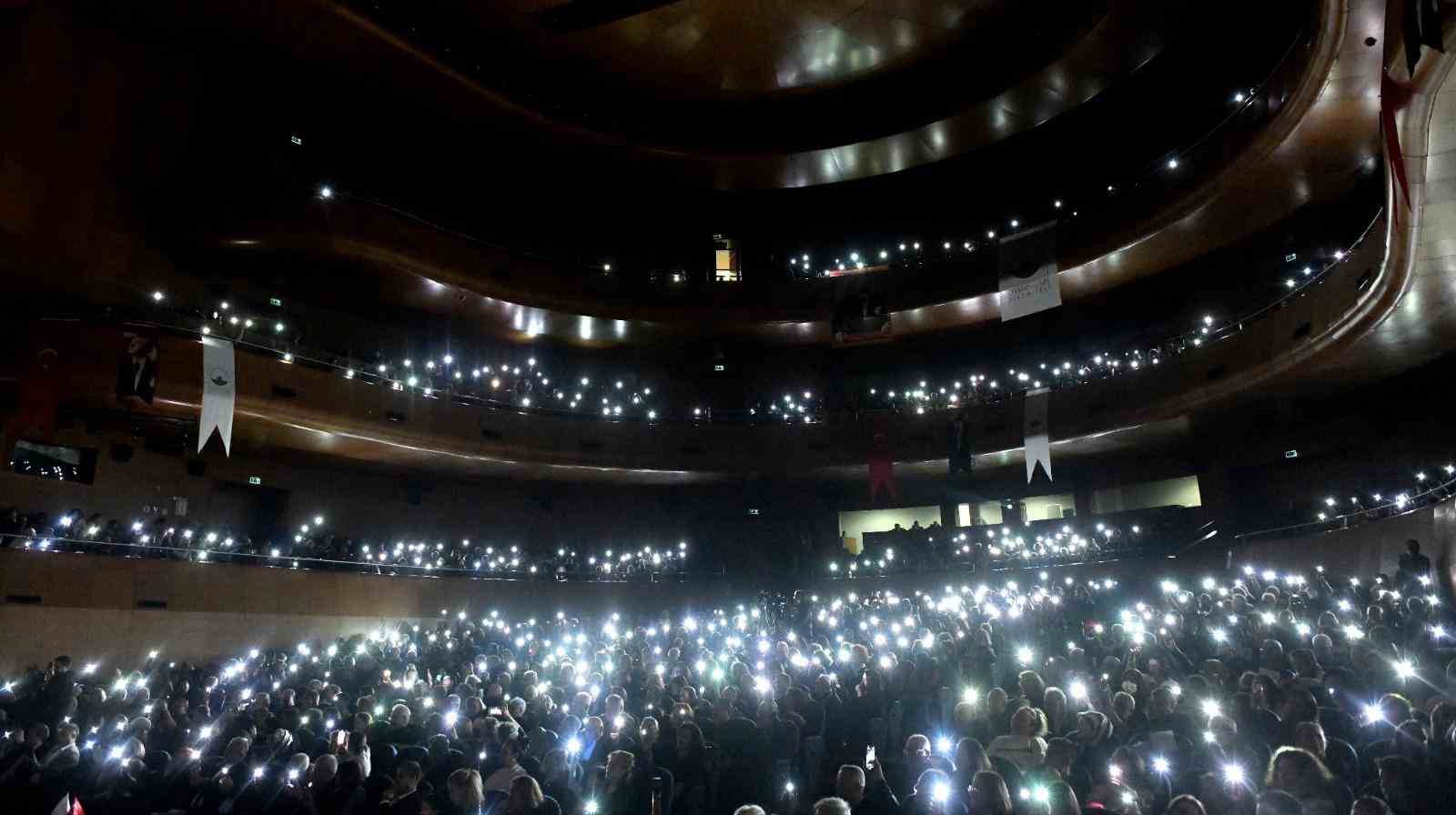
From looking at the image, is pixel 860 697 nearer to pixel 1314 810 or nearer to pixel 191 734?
pixel 1314 810

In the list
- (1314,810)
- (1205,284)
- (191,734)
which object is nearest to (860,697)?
(1314,810)

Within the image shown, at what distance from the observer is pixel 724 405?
23.1 m

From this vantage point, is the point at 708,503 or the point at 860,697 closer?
the point at 860,697

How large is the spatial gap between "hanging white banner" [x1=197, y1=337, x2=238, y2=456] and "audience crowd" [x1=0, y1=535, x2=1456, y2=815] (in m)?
3.46

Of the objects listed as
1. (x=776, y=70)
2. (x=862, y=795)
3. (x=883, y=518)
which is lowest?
(x=862, y=795)

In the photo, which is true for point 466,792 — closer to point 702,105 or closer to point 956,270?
point 956,270

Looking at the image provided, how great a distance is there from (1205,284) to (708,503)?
13320mm

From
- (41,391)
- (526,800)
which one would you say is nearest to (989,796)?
A: (526,800)

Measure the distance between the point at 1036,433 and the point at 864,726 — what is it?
29.9 ft

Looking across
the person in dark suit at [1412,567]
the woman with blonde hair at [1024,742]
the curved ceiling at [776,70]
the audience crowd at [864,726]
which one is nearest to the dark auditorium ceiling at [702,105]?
the curved ceiling at [776,70]

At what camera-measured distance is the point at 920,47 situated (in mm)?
18094

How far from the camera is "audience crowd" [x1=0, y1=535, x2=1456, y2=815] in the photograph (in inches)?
180

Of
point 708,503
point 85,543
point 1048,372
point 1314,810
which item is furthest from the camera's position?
point 708,503

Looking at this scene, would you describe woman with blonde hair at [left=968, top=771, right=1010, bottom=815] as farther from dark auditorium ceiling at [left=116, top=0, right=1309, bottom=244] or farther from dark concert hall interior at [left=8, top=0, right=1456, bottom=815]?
dark auditorium ceiling at [left=116, top=0, right=1309, bottom=244]
